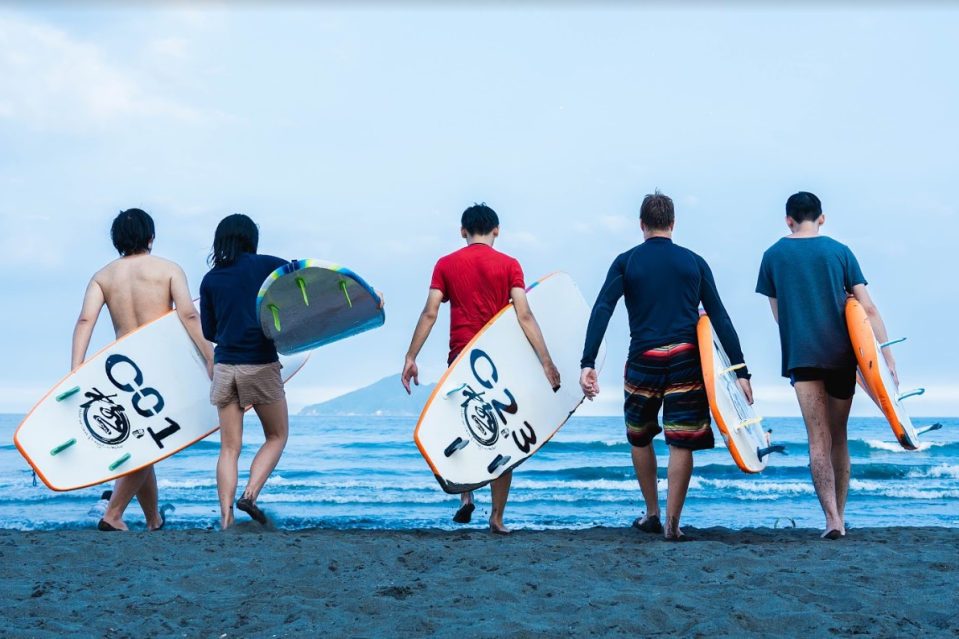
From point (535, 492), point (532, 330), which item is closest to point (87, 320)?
point (532, 330)

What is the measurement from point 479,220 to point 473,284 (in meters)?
0.37

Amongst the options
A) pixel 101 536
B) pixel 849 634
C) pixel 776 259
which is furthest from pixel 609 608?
pixel 101 536

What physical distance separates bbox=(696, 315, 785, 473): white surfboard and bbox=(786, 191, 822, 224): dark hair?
31.7 inches

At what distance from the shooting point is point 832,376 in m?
4.58

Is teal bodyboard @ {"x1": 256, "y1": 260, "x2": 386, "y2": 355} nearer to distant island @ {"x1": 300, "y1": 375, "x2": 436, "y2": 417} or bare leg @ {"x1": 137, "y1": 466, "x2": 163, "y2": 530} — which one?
bare leg @ {"x1": 137, "y1": 466, "x2": 163, "y2": 530}

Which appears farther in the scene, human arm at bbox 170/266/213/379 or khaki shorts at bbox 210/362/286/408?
human arm at bbox 170/266/213/379

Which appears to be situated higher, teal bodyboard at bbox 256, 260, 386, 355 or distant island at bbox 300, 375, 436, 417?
teal bodyboard at bbox 256, 260, 386, 355

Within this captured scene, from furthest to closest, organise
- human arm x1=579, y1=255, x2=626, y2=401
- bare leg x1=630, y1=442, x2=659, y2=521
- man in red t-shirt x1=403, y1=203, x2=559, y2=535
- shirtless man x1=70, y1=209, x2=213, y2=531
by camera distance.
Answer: shirtless man x1=70, y1=209, x2=213, y2=531
man in red t-shirt x1=403, y1=203, x2=559, y2=535
bare leg x1=630, y1=442, x2=659, y2=521
human arm x1=579, y1=255, x2=626, y2=401

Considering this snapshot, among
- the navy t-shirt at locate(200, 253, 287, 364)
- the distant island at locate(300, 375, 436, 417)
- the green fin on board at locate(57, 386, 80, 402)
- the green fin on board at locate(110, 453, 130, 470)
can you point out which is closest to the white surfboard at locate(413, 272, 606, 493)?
the navy t-shirt at locate(200, 253, 287, 364)

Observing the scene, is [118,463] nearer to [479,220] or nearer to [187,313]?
[187,313]

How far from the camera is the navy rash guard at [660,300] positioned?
438 cm

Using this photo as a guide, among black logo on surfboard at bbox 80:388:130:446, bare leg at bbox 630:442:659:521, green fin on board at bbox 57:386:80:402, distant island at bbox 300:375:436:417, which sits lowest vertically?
distant island at bbox 300:375:436:417

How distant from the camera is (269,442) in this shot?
16.2 ft

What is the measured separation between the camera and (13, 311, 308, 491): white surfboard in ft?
17.2
